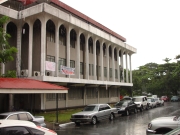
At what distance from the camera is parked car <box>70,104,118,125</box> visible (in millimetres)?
16938

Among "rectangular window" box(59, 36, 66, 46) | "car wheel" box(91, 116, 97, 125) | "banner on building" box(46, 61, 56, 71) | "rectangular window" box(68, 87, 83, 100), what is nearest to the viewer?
"car wheel" box(91, 116, 97, 125)

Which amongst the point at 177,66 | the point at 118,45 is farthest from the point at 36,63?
the point at 177,66

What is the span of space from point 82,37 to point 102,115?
16261mm

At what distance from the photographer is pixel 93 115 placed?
56.5 feet

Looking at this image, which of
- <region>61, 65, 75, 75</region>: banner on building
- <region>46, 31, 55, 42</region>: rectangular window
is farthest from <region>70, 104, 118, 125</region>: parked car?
<region>46, 31, 55, 42</region>: rectangular window

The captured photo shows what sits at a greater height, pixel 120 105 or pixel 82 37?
pixel 82 37

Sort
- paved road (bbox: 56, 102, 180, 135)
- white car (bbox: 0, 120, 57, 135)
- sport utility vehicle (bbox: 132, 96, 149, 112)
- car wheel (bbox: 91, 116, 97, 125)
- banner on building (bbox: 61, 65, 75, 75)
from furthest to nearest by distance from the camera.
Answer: sport utility vehicle (bbox: 132, 96, 149, 112) → banner on building (bbox: 61, 65, 75, 75) → car wheel (bbox: 91, 116, 97, 125) → paved road (bbox: 56, 102, 180, 135) → white car (bbox: 0, 120, 57, 135)

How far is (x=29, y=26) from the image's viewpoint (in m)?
24.3

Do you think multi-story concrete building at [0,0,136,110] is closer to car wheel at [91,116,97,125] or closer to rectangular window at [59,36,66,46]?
rectangular window at [59,36,66,46]

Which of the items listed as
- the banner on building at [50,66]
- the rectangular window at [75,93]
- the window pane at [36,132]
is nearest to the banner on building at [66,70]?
the banner on building at [50,66]

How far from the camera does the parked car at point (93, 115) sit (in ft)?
55.6

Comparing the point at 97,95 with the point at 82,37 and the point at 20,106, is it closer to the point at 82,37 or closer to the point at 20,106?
the point at 82,37

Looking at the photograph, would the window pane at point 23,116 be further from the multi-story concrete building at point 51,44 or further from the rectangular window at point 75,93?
the rectangular window at point 75,93

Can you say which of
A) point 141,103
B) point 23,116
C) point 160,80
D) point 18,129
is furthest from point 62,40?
point 160,80
